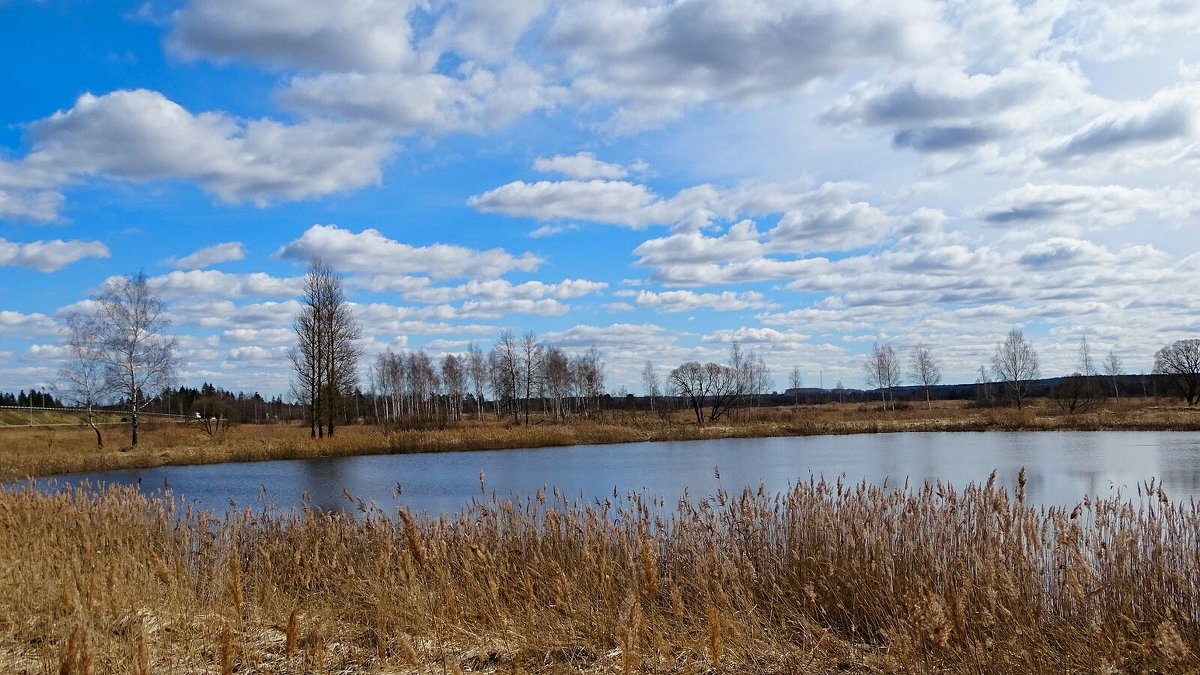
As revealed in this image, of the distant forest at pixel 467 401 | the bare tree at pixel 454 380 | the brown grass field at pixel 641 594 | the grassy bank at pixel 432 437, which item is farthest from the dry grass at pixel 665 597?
the bare tree at pixel 454 380

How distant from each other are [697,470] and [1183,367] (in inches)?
2510

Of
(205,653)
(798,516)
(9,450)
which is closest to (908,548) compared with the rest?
(798,516)

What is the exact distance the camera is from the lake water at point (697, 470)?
17688 millimetres

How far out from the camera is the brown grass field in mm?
4406

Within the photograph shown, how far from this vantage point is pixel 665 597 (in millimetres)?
6867

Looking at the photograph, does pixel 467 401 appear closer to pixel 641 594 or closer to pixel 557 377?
pixel 557 377

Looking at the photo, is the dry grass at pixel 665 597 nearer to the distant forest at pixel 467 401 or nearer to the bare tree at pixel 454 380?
the distant forest at pixel 467 401

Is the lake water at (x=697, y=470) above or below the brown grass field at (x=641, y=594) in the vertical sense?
below

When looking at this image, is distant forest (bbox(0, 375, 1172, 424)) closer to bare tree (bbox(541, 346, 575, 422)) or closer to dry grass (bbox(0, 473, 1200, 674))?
bare tree (bbox(541, 346, 575, 422))

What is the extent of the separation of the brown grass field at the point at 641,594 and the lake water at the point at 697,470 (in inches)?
116

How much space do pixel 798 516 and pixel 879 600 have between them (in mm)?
1593

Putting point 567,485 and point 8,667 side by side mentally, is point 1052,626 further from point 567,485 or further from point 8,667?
point 567,485

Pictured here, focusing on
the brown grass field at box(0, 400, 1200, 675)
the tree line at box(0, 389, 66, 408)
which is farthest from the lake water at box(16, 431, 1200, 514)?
the tree line at box(0, 389, 66, 408)

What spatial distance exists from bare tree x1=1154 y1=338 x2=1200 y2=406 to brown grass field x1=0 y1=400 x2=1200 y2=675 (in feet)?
240
